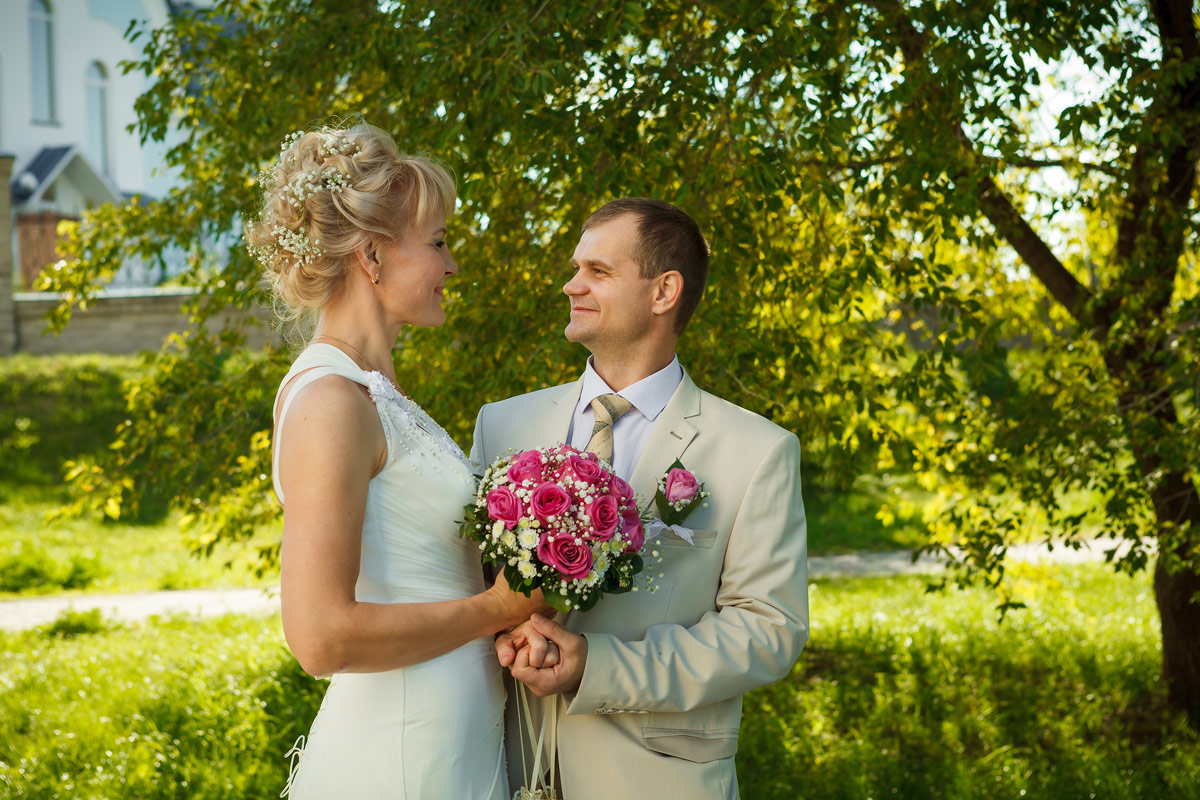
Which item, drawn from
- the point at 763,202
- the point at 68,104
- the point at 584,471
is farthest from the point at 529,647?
the point at 68,104

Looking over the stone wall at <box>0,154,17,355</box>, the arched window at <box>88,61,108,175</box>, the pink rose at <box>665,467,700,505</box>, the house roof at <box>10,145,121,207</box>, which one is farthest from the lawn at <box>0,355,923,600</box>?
the arched window at <box>88,61,108,175</box>

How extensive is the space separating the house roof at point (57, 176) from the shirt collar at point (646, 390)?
22.4 metres

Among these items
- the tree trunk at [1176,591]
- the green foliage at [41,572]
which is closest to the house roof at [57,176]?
the green foliage at [41,572]

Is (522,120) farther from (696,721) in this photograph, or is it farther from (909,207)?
(696,721)

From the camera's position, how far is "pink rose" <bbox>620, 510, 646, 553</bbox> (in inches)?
86.9

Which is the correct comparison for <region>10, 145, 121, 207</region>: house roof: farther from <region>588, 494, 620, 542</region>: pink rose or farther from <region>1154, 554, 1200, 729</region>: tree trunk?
<region>588, 494, 620, 542</region>: pink rose

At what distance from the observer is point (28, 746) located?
5715mm

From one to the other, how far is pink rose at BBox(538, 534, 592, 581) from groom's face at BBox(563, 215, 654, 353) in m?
0.81

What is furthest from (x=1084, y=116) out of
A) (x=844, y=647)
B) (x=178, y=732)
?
(x=178, y=732)

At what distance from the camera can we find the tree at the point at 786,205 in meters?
4.03

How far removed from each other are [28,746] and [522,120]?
4.43 metres

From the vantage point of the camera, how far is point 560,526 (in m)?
2.11

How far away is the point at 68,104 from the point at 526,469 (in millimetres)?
27803

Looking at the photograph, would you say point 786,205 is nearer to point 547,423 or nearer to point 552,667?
point 547,423
